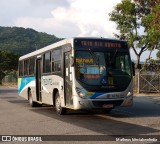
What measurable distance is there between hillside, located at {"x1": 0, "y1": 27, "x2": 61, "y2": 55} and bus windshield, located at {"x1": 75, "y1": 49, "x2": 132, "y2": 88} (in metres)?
76.1

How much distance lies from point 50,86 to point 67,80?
2013 mm

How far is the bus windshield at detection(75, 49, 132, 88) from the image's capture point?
12.8 metres

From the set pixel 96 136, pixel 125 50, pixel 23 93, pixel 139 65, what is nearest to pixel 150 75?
pixel 139 65

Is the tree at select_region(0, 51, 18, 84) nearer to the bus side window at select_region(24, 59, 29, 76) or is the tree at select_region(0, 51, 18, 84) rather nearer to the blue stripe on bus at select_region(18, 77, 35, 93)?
the blue stripe on bus at select_region(18, 77, 35, 93)

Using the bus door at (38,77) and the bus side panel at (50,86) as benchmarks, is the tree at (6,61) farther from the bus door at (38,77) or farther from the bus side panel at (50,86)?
the bus side panel at (50,86)

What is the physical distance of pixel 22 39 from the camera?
Answer: 97.8 m

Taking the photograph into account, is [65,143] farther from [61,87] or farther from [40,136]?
[61,87]

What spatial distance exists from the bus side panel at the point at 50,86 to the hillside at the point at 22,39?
72927 millimetres

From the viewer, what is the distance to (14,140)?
8961 mm

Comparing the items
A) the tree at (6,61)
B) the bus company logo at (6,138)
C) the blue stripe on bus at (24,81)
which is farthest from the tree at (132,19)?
the tree at (6,61)

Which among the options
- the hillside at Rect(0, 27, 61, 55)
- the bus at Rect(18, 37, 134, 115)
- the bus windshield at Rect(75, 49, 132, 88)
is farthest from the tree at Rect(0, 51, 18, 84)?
the bus windshield at Rect(75, 49, 132, 88)

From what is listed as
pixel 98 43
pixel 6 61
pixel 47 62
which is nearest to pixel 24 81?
pixel 47 62

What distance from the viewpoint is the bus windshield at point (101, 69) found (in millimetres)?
12766

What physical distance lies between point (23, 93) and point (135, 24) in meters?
18.0
